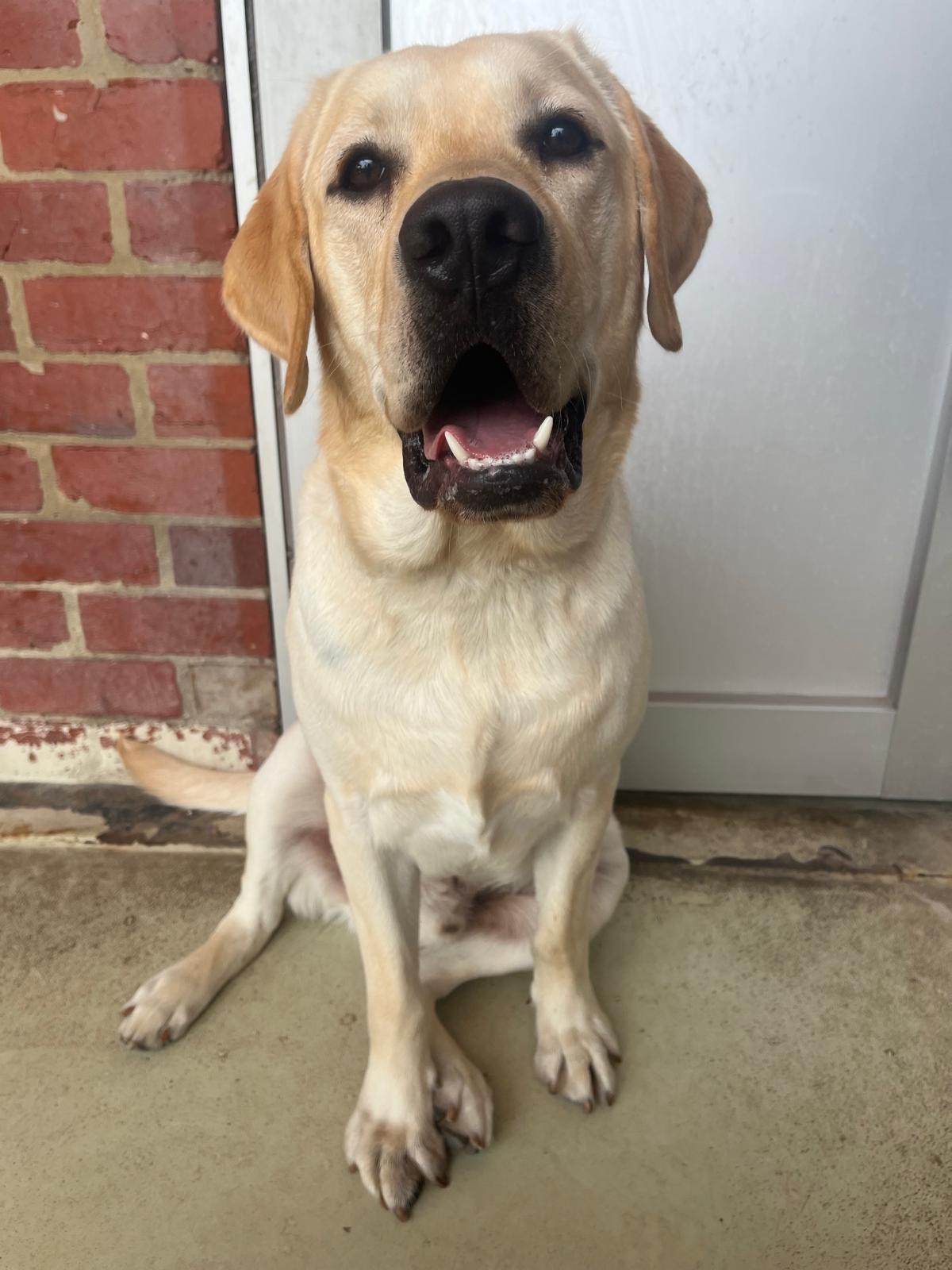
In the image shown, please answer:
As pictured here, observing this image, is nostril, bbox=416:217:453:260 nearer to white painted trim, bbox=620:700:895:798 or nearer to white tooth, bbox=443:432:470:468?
white tooth, bbox=443:432:470:468

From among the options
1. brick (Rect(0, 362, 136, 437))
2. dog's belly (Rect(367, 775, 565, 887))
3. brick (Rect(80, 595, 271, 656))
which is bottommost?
brick (Rect(80, 595, 271, 656))

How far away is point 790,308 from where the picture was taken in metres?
1.67

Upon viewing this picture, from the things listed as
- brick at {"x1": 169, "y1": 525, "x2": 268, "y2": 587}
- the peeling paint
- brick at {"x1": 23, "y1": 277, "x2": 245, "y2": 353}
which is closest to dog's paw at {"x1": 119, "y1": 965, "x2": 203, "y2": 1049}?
the peeling paint

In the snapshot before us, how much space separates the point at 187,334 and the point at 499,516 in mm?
977

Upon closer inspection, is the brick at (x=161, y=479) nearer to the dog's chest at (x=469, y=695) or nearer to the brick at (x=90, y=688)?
the brick at (x=90, y=688)

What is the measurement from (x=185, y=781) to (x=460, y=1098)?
0.85 m

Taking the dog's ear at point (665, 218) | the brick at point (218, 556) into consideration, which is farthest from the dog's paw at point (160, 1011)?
the dog's ear at point (665, 218)

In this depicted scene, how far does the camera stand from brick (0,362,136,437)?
67.0 inches

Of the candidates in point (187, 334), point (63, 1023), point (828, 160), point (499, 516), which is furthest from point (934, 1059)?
point (187, 334)

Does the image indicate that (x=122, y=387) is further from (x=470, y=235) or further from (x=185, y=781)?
(x=470, y=235)

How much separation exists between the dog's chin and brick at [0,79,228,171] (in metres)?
0.87

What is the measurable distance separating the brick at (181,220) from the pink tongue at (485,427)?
2.76 ft

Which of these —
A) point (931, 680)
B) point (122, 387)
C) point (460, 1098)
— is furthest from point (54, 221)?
point (931, 680)

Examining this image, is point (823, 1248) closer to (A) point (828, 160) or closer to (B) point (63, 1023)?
(B) point (63, 1023)
